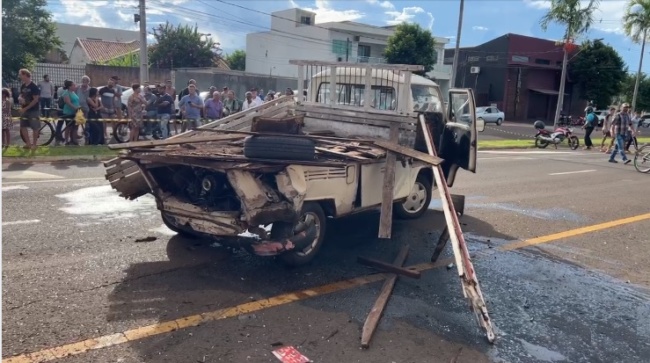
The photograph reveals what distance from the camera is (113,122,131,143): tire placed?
14281mm

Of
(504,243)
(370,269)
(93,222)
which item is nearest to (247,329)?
(370,269)

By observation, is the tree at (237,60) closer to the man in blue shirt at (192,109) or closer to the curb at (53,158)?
the man in blue shirt at (192,109)

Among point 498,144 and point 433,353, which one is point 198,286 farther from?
point 498,144

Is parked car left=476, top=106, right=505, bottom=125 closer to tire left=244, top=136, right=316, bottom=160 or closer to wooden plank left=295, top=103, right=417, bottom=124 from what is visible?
wooden plank left=295, top=103, right=417, bottom=124

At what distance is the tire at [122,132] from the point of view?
14281 mm

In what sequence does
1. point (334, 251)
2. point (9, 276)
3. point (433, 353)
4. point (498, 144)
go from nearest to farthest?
point (433, 353)
point (9, 276)
point (334, 251)
point (498, 144)

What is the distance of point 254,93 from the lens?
1677cm

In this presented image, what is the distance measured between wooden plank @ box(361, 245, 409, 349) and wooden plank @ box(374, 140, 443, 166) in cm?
111

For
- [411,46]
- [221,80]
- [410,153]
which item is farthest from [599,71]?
[410,153]

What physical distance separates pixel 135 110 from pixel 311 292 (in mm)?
10470

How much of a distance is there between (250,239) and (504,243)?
3626 millimetres

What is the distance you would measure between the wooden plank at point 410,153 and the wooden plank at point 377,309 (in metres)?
1.11

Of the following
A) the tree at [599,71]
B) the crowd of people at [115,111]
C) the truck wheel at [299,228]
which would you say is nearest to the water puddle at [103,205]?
the truck wheel at [299,228]

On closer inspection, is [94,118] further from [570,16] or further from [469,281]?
[570,16]
